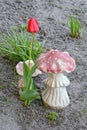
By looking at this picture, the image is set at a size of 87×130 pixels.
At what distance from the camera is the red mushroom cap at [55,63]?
200 centimetres

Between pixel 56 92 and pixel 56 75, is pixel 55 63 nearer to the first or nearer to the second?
pixel 56 75

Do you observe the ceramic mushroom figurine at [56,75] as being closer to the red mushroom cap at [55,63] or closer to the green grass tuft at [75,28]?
the red mushroom cap at [55,63]

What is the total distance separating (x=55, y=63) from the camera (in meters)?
2.00

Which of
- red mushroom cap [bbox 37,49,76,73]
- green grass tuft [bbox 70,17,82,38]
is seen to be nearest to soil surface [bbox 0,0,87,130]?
green grass tuft [bbox 70,17,82,38]

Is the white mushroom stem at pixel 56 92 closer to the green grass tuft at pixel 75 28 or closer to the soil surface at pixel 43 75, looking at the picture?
the soil surface at pixel 43 75

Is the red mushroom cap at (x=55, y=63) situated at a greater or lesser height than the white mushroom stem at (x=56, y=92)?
→ greater

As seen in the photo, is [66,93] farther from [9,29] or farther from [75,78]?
[9,29]

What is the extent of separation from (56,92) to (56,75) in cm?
11

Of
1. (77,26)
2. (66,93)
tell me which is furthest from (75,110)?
(77,26)

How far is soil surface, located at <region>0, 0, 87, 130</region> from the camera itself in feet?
6.79

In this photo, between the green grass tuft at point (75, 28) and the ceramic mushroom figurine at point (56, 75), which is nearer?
the ceramic mushroom figurine at point (56, 75)

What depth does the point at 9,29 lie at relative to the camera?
2881 millimetres

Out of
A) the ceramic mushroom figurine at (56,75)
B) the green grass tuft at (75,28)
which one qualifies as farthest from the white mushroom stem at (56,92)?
the green grass tuft at (75,28)

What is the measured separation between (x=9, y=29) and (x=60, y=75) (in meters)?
0.94
